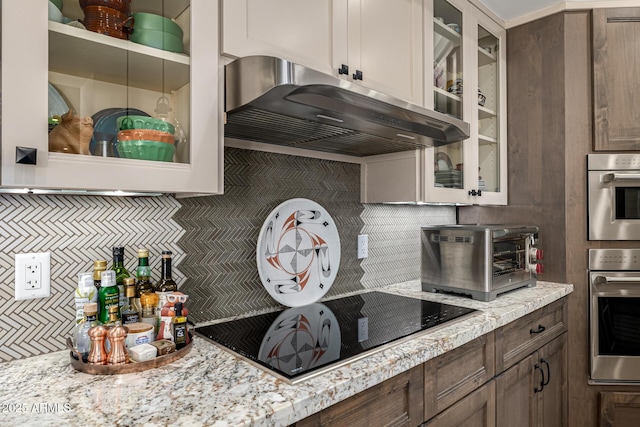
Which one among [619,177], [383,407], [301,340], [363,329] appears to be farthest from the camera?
[619,177]

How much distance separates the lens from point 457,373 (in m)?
1.27

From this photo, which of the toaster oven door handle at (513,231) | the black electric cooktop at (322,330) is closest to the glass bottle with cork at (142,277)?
the black electric cooktop at (322,330)

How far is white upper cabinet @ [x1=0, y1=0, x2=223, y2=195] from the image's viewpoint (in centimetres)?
77

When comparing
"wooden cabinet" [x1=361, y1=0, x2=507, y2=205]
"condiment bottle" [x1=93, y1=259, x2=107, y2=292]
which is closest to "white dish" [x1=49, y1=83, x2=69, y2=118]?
"condiment bottle" [x1=93, y1=259, x2=107, y2=292]

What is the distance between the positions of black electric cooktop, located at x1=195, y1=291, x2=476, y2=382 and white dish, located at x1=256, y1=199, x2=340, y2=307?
0.08 meters

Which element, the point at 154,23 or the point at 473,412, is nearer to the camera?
the point at 154,23

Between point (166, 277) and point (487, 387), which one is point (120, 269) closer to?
point (166, 277)

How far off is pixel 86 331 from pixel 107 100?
547 mm

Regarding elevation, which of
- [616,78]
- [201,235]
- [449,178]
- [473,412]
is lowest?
[473,412]

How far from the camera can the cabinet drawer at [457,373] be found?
116 cm

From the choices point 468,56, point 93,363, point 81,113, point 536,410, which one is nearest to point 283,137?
point 81,113

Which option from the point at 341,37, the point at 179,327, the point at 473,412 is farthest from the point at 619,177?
the point at 179,327

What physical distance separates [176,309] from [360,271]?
105 centimetres

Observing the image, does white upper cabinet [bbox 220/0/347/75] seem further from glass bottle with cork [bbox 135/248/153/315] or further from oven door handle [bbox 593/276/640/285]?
oven door handle [bbox 593/276/640/285]
